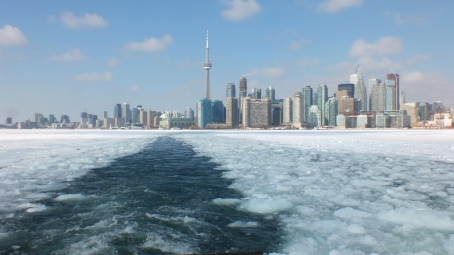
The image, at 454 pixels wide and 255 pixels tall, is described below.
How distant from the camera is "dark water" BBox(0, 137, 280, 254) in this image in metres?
5.02

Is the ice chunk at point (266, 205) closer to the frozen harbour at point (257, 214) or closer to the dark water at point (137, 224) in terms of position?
the frozen harbour at point (257, 214)

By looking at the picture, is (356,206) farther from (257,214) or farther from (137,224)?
(137,224)

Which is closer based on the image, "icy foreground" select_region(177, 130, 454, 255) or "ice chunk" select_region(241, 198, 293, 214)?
"icy foreground" select_region(177, 130, 454, 255)

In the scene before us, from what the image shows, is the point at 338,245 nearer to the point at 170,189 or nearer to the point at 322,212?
the point at 322,212

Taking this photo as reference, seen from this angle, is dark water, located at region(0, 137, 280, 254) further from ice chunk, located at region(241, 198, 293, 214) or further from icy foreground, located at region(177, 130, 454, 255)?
icy foreground, located at region(177, 130, 454, 255)

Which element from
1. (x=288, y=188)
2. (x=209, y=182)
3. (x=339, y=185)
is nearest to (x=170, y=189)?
(x=209, y=182)

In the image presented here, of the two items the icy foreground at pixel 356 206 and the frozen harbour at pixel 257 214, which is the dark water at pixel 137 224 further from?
the icy foreground at pixel 356 206

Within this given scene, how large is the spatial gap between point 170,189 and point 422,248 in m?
6.65

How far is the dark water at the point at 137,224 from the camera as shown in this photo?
502 centimetres

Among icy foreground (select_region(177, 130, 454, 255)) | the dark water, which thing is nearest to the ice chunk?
icy foreground (select_region(177, 130, 454, 255))

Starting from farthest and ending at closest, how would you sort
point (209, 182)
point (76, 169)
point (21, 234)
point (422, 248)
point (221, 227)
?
1. point (76, 169)
2. point (209, 182)
3. point (221, 227)
4. point (21, 234)
5. point (422, 248)

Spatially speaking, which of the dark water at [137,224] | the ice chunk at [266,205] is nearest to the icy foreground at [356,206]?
the ice chunk at [266,205]

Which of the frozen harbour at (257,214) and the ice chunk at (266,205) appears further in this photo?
the ice chunk at (266,205)

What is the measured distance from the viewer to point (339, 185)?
374 inches
